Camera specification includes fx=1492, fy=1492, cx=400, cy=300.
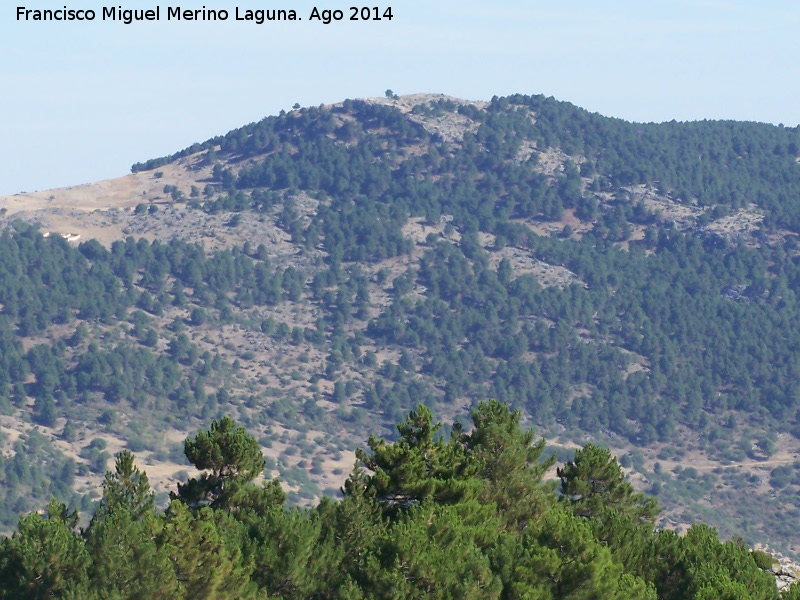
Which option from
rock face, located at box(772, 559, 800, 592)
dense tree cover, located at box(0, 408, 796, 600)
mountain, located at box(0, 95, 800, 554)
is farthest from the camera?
mountain, located at box(0, 95, 800, 554)

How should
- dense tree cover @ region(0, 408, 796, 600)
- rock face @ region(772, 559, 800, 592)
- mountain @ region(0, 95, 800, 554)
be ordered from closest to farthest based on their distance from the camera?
dense tree cover @ region(0, 408, 796, 600)
rock face @ region(772, 559, 800, 592)
mountain @ region(0, 95, 800, 554)

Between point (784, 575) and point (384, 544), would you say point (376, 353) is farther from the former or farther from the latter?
point (384, 544)

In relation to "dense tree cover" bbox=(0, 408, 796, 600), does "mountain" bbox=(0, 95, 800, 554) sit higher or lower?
lower

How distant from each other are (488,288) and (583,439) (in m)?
30.7

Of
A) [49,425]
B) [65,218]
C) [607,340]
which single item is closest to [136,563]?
[49,425]

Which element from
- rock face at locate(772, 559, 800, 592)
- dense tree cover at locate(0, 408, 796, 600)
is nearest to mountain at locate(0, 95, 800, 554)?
rock face at locate(772, 559, 800, 592)

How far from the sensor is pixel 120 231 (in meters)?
196

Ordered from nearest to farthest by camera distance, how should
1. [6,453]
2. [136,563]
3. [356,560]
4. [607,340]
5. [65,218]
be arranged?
[136,563], [356,560], [6,453], [607,340], [65,218]

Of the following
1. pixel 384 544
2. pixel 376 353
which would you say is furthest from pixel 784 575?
pixel 376 353

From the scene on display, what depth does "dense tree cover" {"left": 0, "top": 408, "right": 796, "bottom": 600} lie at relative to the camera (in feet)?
135

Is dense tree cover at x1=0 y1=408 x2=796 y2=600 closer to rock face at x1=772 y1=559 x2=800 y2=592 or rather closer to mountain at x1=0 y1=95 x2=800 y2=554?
rock face at x1=772 y1=559 x2=800 y2=592

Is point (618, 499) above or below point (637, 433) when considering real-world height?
above

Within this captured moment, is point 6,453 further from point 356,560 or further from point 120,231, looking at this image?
point 356,560

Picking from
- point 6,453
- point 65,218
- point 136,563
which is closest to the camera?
point 136,563
